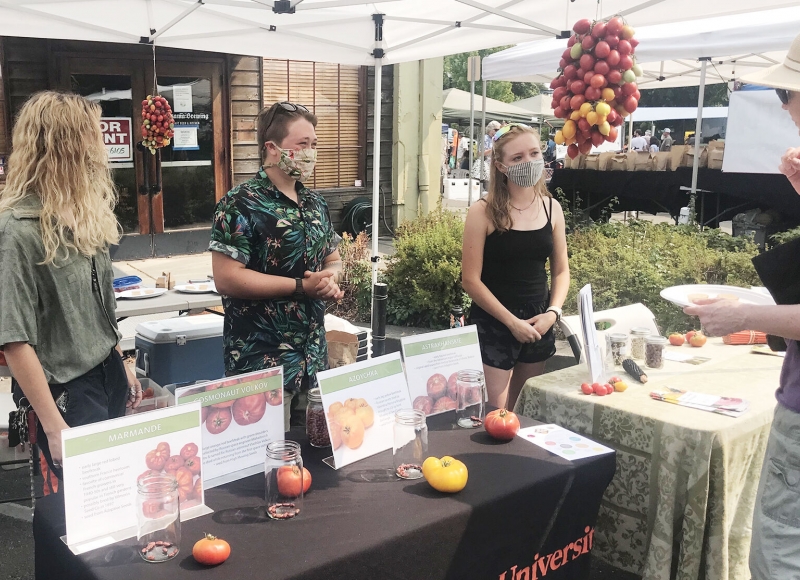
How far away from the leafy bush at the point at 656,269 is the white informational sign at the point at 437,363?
3.04 meters

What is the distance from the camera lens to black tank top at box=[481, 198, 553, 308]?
294 centimetres

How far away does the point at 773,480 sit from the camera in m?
1.82

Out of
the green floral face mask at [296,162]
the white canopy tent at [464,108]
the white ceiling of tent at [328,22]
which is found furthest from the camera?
the white canopy tent at [464,108]

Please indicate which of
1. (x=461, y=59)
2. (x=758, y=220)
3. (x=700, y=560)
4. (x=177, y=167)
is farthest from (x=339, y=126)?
(x=461, y=59)

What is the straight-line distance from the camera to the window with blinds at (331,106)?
9.74 m

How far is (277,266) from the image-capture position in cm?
241

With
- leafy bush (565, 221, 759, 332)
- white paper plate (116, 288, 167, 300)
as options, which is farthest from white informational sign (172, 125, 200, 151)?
leafy bush (565, 221, 759, 332)

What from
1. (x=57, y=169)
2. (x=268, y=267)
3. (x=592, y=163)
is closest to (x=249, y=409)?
(x=268, y=267)

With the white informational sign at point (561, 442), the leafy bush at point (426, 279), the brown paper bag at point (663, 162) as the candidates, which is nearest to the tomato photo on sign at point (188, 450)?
the white informational sign at point (561, 442)

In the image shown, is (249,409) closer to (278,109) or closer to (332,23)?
(278,109)

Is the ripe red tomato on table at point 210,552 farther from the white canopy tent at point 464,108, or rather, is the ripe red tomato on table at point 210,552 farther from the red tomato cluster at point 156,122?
the white canopy tent at point 464,108

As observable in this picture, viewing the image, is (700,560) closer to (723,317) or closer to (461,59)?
(723,317)

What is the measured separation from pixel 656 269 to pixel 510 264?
10.4 feet

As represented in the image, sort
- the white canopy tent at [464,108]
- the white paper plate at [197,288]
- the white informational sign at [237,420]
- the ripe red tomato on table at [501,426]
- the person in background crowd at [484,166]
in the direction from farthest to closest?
the white canopy tent at [464,108], the person in background crowd at [484,166], the white paper plate at [197,288], the ripe red tomato on table at [501,426], the white informational sign at [237,420]
